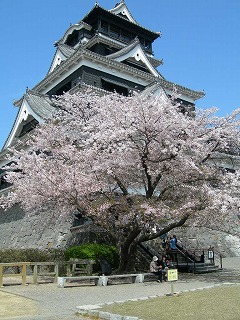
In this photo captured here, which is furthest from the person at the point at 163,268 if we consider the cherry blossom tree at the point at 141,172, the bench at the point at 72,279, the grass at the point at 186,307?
the grass at the point at 186,307

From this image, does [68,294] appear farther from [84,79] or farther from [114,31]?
[114,31]

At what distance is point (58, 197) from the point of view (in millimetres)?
14961

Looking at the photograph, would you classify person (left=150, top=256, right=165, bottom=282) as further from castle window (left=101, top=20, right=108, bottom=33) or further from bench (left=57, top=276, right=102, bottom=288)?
castle window (left=101, top=20, right=108, bottom=33)

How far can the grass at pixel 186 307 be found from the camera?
7215 millimetres

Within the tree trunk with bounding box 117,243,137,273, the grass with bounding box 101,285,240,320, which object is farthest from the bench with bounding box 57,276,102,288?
the grass with bounding box 101,285,240,320

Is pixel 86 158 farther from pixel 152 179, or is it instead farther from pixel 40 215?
pixel 40 215

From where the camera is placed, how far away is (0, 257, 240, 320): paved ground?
8.32m

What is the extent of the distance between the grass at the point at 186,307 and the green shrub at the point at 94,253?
6521 mm

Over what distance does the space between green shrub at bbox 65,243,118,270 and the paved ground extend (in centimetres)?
250

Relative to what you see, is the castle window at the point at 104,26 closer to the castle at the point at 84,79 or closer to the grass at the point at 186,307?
the castle at the point at 84,79

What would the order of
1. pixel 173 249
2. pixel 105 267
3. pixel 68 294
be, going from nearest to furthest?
pixel 68 294 → pixel 105 267 → pixel 173 249

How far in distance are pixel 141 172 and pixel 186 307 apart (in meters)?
8.25

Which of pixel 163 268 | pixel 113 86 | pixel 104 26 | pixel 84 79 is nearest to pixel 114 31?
pixel 104 26

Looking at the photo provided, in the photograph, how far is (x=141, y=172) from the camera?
15859mm
